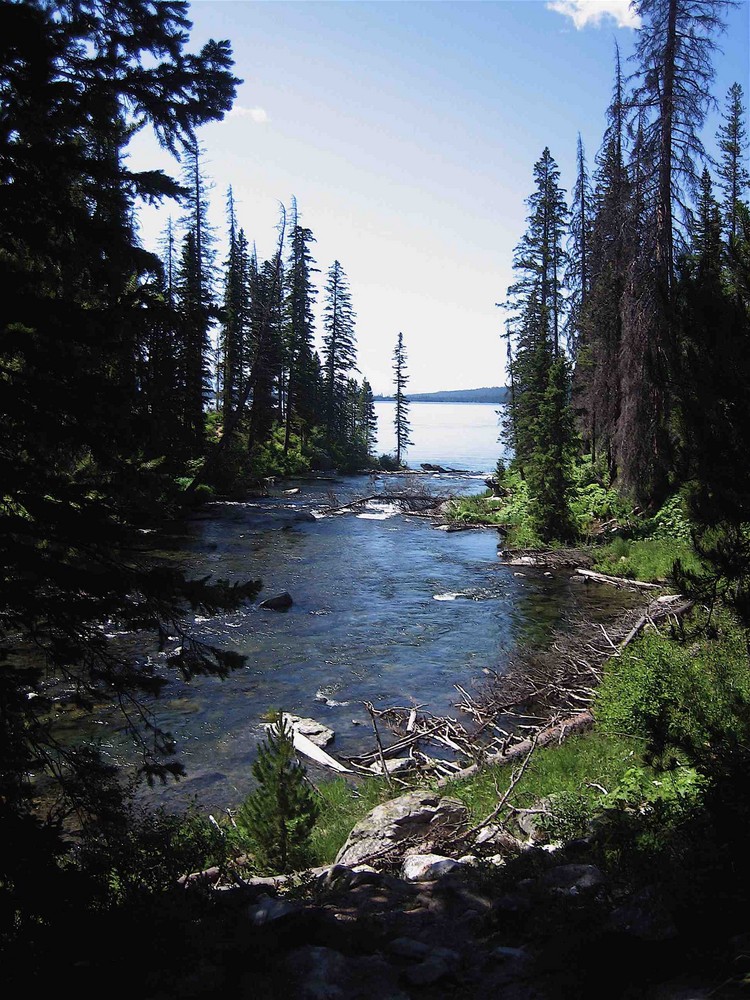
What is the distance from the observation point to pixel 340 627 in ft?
52.4

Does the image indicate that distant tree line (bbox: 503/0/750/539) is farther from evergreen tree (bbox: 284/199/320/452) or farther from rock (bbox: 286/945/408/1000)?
evergreen tree (bbox: 284/199/320/452)

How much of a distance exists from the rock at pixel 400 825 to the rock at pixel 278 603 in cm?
1015

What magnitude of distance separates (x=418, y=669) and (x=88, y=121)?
425 inches

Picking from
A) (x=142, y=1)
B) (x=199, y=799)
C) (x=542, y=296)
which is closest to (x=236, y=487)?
(x=542, y=296)

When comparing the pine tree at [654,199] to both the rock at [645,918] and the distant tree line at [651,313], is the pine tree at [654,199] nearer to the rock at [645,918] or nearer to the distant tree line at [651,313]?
the distant tree line at [651,313]

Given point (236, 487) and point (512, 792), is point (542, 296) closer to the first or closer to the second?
point (236, 487)

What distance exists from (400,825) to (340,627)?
900 cm

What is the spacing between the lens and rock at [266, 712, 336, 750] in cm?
1016

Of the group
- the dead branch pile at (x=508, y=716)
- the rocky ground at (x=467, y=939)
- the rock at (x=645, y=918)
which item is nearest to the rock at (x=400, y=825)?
the rocky ground at (x=467, y=939)

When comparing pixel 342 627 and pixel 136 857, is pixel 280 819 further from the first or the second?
pixel 342 627

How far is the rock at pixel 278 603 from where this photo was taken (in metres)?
17.4

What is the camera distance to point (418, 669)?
13.1 meters

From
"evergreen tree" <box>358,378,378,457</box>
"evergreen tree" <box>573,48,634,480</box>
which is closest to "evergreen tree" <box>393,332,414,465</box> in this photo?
"evergreen tree" <box>358,378,378,457</box>

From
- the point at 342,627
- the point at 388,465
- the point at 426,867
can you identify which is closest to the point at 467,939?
the point at 426,867
